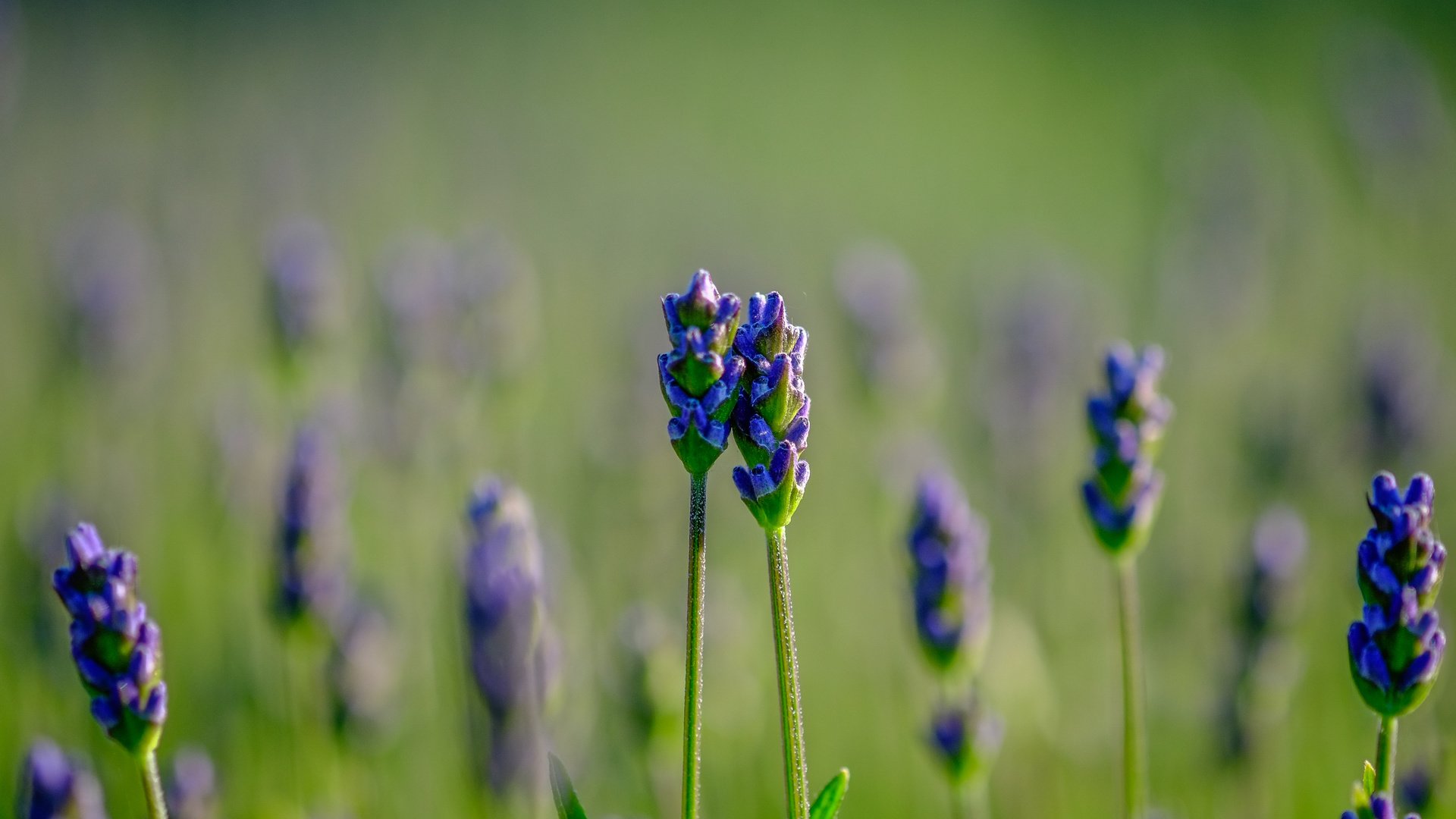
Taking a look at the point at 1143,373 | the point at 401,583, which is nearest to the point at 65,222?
the point at 401,583

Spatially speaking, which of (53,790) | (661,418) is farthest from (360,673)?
(661,418)

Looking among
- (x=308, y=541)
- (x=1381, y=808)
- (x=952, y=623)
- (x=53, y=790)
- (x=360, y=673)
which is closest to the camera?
(x=1381, y=808)

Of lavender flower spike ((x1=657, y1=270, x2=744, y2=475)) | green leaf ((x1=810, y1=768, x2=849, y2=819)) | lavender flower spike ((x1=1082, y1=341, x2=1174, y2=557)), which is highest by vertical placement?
lavender flower spike ((x1=657, y1=270, x2=744, y2=475))

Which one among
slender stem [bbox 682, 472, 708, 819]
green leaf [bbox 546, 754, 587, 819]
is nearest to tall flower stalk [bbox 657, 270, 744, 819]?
slender stem [bbox 682, 472, 708, 819]

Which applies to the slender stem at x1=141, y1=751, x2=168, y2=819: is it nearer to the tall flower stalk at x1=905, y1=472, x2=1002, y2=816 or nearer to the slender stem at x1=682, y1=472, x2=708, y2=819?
the slender stem at x1=682, y1=472, x2=708, y2=819

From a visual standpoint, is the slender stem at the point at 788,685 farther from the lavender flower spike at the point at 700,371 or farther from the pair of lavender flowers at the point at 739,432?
the lavender flower spike at the point at 700,371

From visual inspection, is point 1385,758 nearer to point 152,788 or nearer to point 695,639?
point 695,639
